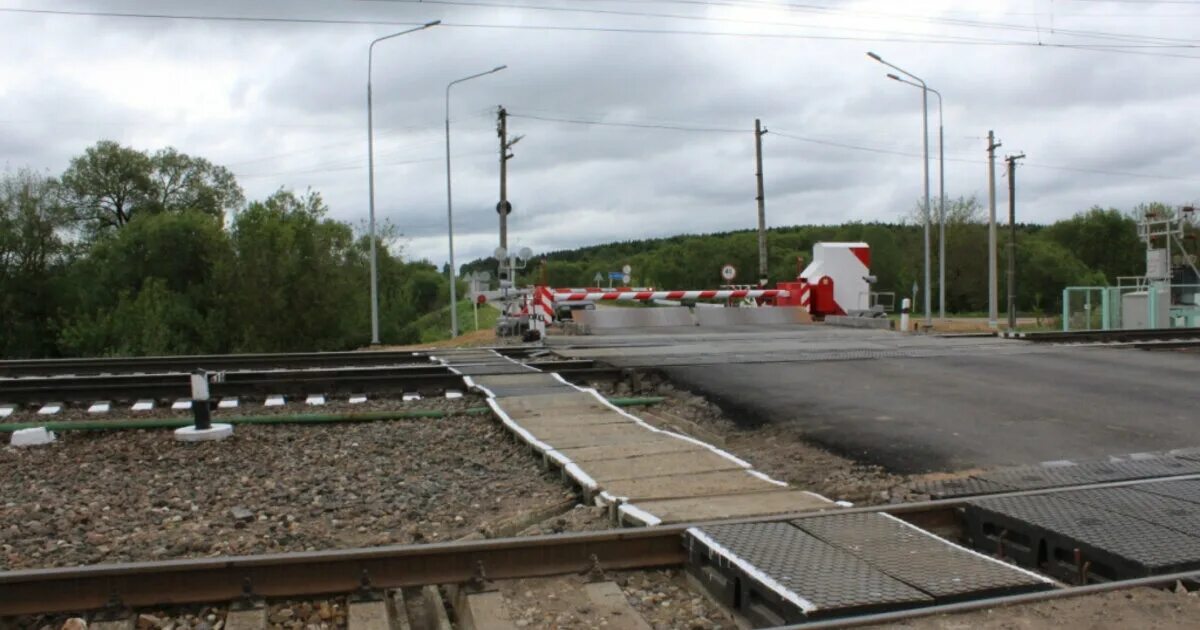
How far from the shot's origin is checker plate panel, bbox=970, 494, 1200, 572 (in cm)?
429

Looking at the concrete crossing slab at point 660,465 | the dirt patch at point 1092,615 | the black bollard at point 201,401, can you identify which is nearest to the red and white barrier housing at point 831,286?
the black bollard at point 201,401

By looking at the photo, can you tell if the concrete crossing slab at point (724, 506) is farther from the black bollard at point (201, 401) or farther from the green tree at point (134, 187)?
the green tree at point (134, 187)

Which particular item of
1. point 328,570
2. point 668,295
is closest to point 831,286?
point 668,295

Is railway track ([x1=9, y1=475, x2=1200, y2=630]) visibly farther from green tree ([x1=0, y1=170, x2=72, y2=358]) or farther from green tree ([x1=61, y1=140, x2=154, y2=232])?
green tree ([x1=61, y1=140, x2=154, y2=232])

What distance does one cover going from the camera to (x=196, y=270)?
5803cm

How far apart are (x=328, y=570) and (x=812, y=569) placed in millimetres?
2270

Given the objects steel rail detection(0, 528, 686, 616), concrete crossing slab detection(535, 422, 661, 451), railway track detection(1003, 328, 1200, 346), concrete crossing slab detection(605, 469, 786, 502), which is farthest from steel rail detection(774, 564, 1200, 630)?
railway track detection(1003, 328, 1200, 346)

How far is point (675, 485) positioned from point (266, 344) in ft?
159

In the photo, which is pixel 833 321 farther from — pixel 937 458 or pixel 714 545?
pixel 714 545

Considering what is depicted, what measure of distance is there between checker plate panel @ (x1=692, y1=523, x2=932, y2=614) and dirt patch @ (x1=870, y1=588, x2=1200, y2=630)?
8.1 inches

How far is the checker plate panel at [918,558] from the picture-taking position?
13.0 ft

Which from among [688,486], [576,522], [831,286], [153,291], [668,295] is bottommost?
[576,522]

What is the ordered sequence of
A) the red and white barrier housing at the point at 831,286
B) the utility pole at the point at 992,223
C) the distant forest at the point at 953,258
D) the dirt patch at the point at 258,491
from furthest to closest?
the distant forest at the point at 953,258 → the utility pole at the point at 992,223 → the red and white barrier housing at the point at 831,286 → the dirt patch at the point at 258,491

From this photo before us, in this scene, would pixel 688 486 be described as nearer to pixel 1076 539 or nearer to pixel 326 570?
pixel 1076 539
